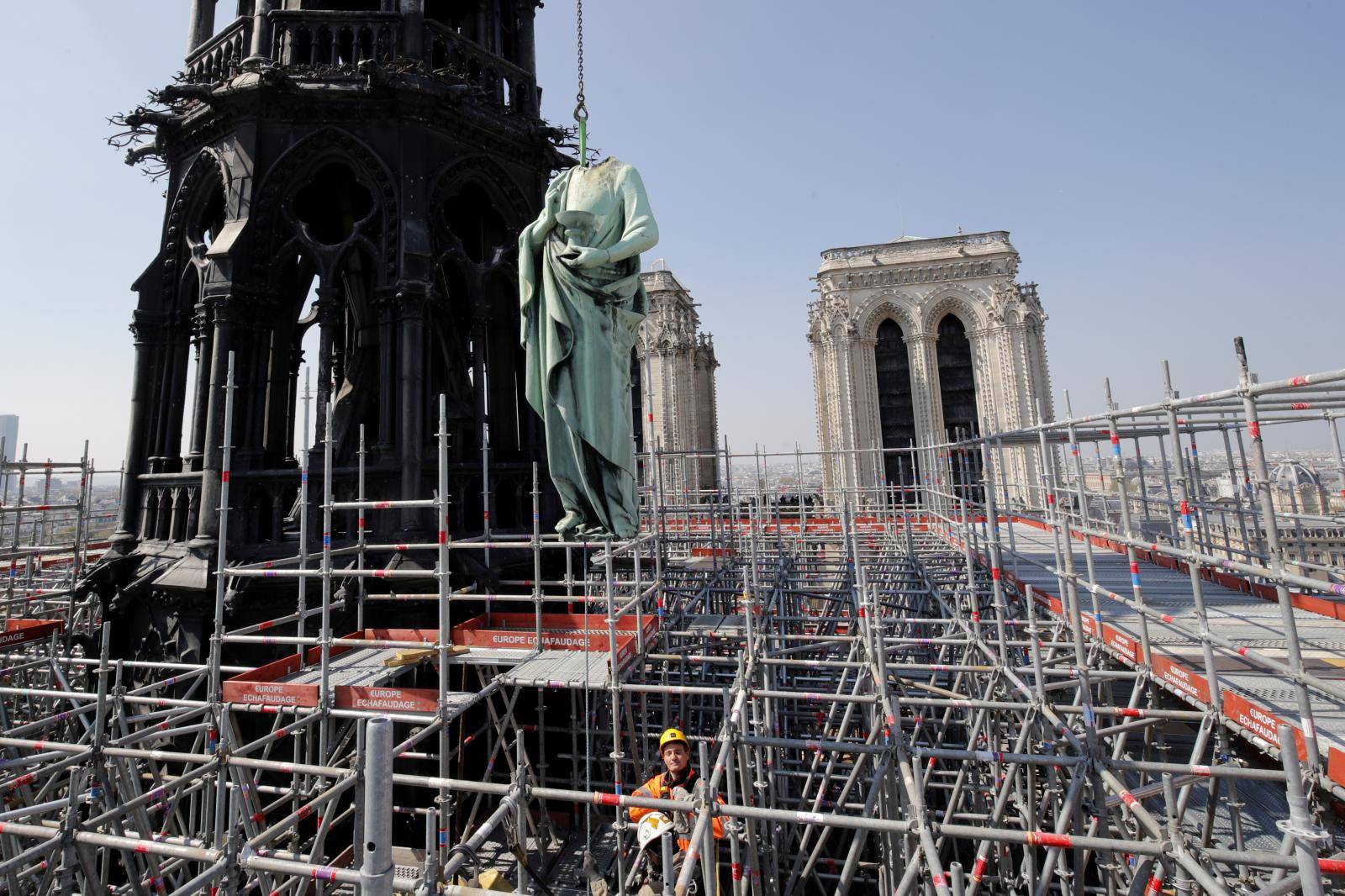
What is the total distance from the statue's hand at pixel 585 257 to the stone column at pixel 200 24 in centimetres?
1142

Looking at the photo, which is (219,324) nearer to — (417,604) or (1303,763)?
(417,604)

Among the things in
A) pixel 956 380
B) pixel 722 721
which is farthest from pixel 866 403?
pixel 722 721

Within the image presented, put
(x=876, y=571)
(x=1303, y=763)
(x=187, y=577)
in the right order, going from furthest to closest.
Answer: (x=876, y=571) < (x=187, y=577) < (x=1303, y=763)

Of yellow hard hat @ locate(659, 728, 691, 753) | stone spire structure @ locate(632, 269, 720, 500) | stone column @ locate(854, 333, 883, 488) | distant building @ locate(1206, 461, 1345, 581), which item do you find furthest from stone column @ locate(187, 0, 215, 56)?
stone column @ locate(854, 333, 883, 488)

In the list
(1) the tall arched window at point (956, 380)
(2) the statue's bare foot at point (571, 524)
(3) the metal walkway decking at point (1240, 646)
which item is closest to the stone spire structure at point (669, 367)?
(1) the tall arched window at point (956, 380)

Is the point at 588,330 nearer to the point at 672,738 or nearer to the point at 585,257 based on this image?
the point at 585,257

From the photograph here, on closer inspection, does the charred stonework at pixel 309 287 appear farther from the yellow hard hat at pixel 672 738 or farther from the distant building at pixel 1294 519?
the distant building at pixel 1294 519

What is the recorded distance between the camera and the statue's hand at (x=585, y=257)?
5676 millimetres

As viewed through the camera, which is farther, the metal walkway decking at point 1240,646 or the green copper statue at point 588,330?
the green copper statue at point 588,330

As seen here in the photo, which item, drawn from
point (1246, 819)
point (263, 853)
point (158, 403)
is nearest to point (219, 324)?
point (158, 403)

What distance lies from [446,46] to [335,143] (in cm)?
280

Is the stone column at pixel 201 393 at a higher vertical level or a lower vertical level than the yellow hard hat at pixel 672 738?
higher

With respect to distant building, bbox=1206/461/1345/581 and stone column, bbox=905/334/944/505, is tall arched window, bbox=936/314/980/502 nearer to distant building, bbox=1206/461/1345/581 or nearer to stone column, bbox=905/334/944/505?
stone column, bbox=905/334/944/505

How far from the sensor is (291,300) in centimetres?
1119
